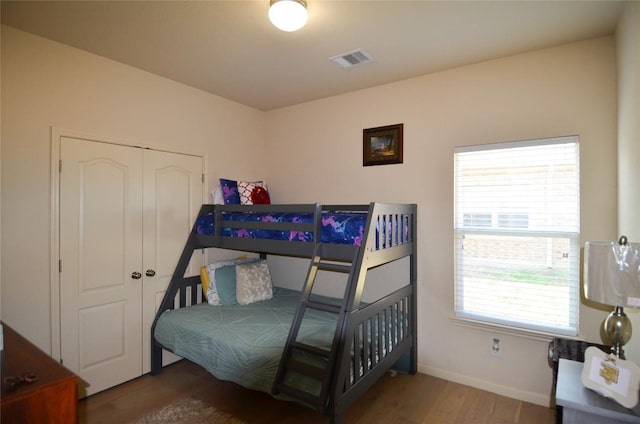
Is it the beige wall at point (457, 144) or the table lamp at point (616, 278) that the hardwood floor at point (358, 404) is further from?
the table lamp at point (616, 278)

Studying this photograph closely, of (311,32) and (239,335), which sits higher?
(311,32)

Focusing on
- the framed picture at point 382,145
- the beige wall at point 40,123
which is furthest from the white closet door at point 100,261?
the framed picture at point 382,145

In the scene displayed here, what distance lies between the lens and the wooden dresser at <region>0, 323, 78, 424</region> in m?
1.21

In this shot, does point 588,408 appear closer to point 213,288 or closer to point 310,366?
point 310,366

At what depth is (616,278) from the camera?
4.88ft

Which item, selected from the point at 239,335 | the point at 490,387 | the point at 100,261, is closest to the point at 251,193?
the point at 100,261

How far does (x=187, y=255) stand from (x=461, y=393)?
2.66 m

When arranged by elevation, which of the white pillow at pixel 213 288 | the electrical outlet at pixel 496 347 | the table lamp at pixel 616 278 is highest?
the table lamp at pixel 616 278

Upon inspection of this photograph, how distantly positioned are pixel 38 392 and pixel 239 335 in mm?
1244

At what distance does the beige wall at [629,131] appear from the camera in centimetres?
173

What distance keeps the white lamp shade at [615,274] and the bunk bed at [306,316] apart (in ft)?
3.79

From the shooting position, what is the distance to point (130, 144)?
2854 mm

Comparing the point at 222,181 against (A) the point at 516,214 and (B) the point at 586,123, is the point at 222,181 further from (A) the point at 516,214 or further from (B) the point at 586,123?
(B) the point at 586,123

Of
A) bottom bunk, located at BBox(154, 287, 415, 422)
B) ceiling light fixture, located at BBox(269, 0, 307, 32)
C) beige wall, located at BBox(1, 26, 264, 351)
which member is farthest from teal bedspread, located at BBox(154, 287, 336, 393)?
ceiling light fixture, located at BBox(269, 0, 307, 32)
